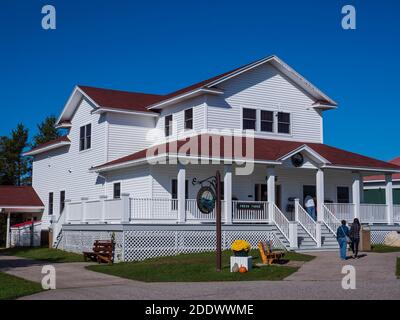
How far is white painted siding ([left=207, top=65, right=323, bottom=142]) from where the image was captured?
3006 cm

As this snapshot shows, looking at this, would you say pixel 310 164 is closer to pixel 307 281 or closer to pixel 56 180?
pixel 307 281

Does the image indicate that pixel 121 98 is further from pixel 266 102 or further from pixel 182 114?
pixel 266 102

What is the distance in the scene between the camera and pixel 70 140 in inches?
1451

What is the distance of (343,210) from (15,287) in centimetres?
1821

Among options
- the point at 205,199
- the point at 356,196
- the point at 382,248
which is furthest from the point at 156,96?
the point at 382,248

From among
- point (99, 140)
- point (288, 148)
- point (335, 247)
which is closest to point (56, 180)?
point (99, 140)

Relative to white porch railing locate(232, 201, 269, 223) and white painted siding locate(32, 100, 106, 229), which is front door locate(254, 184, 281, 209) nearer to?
white porch railing locate(232, 201, 269, 223)

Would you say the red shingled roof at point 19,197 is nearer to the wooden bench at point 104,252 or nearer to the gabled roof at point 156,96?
the gabled roof at point 156,96

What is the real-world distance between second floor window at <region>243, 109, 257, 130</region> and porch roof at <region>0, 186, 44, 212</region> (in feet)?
54.3

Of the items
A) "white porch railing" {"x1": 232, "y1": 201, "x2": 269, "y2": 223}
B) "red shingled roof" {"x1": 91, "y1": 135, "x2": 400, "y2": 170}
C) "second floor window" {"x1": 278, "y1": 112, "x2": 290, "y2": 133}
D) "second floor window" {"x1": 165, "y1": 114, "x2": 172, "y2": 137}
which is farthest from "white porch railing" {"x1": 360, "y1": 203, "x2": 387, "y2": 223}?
"second floor window" {"x1": 165, "y1": 114, "x2": 172, "y2": 137}

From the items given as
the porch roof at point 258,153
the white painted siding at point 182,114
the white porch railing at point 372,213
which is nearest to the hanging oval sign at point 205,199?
the porch roof at point 258,153

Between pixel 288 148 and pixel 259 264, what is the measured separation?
31.3ft

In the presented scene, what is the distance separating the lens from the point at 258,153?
89.4ft

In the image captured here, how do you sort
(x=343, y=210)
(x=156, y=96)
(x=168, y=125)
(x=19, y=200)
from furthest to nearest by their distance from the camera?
(x=19, y=200), (x=156, y=96), (x=168, y=125), (x=343, y=210)
